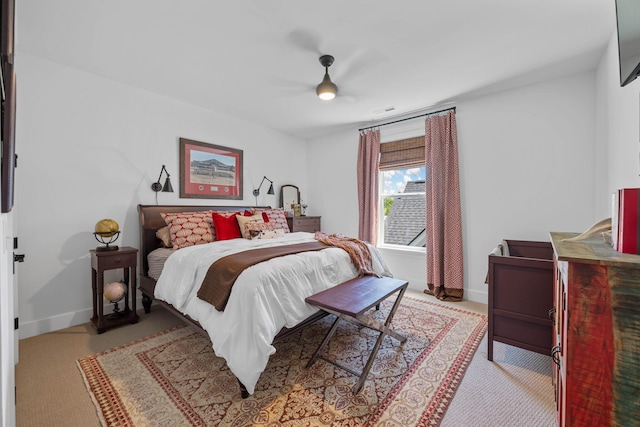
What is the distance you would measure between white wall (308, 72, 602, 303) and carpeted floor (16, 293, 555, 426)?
4.81 feet

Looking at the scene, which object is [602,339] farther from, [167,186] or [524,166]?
[167,186]

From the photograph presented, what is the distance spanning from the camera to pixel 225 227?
309cm

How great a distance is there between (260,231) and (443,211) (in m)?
2.36

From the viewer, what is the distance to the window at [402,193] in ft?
12.7

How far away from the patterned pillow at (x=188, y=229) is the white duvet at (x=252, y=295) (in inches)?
14.1

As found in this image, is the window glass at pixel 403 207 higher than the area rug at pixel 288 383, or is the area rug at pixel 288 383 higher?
the window glass at pixel 403 207

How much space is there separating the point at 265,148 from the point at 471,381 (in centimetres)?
394

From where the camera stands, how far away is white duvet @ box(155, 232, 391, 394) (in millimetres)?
1609

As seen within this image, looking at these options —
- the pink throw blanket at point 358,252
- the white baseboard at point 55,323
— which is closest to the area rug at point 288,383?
the pink throw blanket at point 358,252

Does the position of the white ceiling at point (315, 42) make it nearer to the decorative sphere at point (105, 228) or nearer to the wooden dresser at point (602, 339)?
the decorative sphere at point (105, 228)

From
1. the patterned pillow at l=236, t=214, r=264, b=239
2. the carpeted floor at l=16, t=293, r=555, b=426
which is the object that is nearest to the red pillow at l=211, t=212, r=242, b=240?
the patterned pillow at l=236, t=214, r=264, b=239

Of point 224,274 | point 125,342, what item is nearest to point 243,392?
point 224,274

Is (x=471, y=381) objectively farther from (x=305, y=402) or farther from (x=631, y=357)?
(x=631, y=357)

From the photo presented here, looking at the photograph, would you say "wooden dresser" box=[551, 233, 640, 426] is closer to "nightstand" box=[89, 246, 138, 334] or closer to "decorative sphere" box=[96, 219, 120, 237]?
"nightstand" box=[89, 246, 138, 334]
